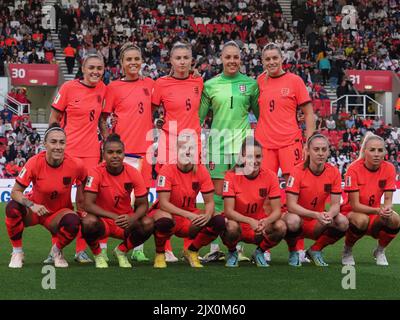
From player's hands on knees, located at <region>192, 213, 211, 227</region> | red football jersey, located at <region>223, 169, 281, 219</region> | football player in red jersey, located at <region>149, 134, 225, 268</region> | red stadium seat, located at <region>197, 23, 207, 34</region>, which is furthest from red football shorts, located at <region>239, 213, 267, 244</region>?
red stadium seat, located at <region>197, 23, 207, 34</region>

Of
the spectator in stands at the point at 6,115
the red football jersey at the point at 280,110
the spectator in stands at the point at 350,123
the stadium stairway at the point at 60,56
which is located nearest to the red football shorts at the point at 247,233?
the red football jersey at the point at 280,110

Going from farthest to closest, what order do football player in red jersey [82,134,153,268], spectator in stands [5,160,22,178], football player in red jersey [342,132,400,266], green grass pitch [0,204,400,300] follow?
spectator in stands [5,160,22,178], football player in red jersey [342,132,400,266], football player in red jersey [82,134,153,268], green grass pitch [0,204,400,300]

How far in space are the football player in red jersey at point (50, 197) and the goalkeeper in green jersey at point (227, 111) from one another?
1473 mm

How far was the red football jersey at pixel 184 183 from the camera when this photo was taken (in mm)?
9289

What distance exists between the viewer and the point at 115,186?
9.17 meters

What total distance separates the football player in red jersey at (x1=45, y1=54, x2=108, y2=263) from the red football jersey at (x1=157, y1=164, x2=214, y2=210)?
976 mm

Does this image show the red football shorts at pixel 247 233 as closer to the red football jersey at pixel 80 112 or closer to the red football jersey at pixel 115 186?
the red football jersey at pixel 115 186

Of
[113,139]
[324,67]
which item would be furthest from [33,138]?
[113,139]

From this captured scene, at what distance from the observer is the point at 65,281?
26.2ft

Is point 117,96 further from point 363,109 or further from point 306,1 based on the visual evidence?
point 306,1

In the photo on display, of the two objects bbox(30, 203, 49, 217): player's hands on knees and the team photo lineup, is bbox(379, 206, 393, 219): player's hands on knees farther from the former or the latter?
bbox(30, 203, 49, 217): player's hands on knees

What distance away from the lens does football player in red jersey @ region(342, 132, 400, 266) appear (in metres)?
9.48

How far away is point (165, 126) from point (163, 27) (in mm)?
21332
